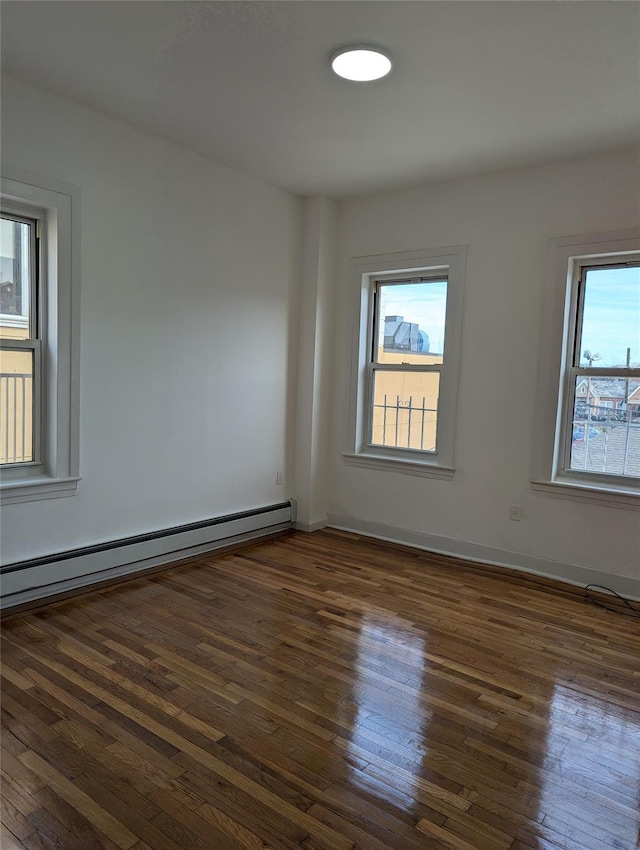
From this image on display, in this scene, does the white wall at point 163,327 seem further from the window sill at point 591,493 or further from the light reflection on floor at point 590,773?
the light reflection on floor at point 590,773

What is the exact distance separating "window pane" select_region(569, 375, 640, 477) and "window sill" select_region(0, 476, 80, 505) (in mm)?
3221

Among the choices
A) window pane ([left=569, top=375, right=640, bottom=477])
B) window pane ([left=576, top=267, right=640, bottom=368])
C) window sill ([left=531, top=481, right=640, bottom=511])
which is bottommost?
window sill ([left=531, top=481, right=640, bottom=511])

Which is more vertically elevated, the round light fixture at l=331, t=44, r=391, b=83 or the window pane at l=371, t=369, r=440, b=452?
the round light fixture at l=331, t=44, r=391, b=83

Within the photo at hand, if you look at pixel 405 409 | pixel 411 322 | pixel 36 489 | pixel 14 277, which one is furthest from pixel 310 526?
pixel 14 277

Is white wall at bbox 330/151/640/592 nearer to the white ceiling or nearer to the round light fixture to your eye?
→ the white ceiling

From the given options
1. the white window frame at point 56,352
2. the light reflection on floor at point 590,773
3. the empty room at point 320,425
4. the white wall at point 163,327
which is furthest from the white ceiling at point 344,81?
the light reflection on floor at point 590,773

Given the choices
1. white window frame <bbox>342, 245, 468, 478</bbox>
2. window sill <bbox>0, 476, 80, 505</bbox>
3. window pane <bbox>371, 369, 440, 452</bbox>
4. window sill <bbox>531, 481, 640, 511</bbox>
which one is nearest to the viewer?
window sill <bbox>0, 476, 80, 505</bbox>

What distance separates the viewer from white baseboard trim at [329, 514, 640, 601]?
12.0 feet

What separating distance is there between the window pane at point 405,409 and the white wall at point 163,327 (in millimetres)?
784

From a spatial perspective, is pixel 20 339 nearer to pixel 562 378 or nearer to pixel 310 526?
pixel 310 526

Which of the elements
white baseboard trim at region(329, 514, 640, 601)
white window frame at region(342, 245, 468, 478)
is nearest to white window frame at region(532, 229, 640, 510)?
white baseboard trim at region(329, 514, 640, 601)

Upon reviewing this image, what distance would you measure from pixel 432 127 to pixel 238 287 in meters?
1.73

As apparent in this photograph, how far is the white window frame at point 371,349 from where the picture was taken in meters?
4.27

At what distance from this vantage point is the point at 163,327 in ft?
12.3
